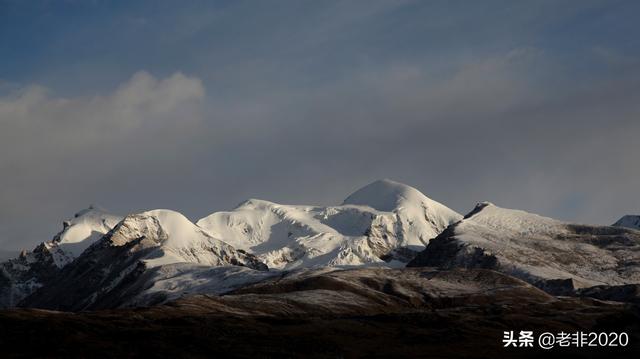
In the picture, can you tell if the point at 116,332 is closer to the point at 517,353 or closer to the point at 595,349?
the point at 517,353

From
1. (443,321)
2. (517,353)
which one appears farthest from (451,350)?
(443,321)

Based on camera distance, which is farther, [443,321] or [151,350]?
[443,321]

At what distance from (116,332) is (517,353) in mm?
66546

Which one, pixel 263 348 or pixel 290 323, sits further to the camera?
pixel 290 323

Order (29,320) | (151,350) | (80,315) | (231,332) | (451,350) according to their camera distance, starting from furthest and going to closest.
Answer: (80,315) → (29,320) → (231,332) → (451,350) → (151,350)

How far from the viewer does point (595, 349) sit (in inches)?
5728

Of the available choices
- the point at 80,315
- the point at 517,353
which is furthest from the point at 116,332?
the point at 517,353

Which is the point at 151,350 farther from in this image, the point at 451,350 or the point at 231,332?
the point at 451,350

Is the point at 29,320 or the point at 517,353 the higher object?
the point at 29,320

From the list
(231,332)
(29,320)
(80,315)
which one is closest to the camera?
(231,332)

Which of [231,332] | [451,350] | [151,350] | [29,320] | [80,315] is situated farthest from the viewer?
[80,315]

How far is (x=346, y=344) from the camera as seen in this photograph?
6053 inches

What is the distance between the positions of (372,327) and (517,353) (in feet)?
135

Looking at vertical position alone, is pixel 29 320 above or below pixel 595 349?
above
